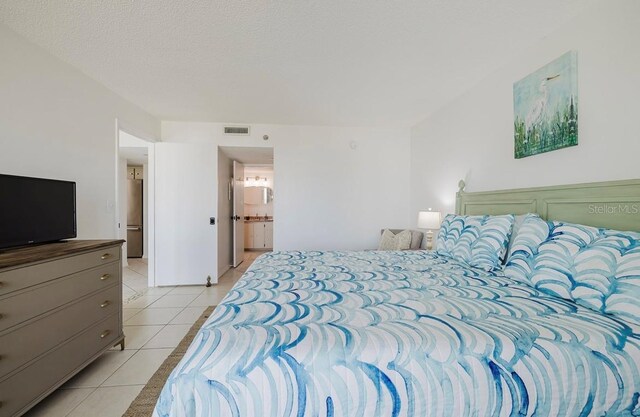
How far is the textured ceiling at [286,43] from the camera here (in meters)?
1.65

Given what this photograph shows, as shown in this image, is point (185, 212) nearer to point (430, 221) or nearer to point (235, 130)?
point (235, 130)

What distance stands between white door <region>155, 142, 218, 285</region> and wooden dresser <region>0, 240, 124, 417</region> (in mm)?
1849

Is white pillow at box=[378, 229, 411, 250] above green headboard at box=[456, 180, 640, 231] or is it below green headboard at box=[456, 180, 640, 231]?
below

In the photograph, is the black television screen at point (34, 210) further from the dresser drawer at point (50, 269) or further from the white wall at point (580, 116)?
the white wall at point (580, 116)

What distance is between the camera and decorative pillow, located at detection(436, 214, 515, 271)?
1.86 metres

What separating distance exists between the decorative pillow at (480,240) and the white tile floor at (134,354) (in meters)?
2.58

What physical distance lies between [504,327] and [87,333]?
2.51 meters

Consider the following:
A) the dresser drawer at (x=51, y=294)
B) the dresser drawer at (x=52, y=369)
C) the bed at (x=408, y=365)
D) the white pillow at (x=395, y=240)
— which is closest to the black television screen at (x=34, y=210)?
the dresser drawer at (x=51, y=294)

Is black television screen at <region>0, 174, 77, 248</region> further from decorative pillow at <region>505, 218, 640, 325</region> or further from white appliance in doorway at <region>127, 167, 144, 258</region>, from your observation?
white appliance in doorway at <region>127, 167, 144, 258</region>

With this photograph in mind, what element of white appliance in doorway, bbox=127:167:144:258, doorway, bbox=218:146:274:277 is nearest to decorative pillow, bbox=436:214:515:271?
doorway, bbox=218:146:274:277

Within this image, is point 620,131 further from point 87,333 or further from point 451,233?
point 87,333

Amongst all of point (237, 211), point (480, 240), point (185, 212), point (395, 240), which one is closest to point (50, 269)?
point (185, 212)

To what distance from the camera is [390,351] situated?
0.86 m

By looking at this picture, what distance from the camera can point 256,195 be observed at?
7066mm
